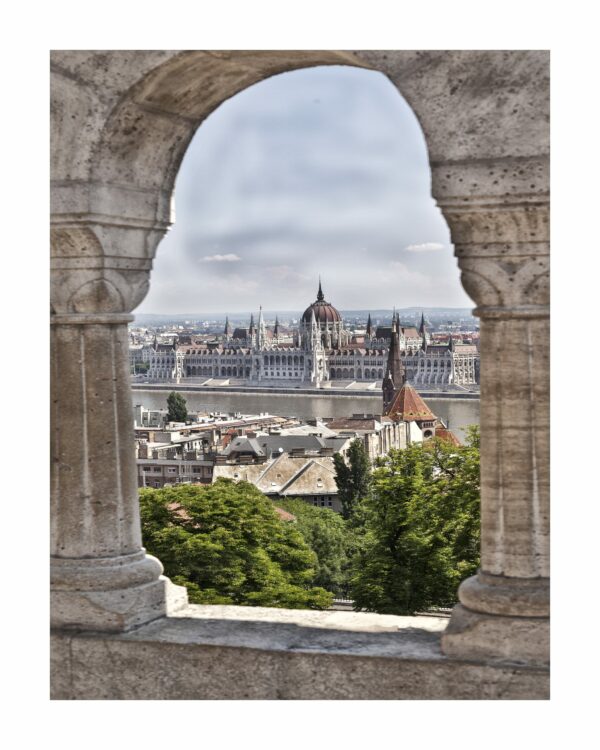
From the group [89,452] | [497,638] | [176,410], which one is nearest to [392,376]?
[176,410]

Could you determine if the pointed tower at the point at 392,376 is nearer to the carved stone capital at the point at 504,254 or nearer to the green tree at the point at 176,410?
the green tree at the point at 176,410

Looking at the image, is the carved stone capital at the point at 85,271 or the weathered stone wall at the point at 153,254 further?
the carved stone capital at the point at 85,271

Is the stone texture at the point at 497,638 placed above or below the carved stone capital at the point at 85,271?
below

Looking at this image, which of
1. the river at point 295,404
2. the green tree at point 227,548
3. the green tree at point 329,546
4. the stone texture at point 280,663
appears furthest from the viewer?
the river at point 295,404

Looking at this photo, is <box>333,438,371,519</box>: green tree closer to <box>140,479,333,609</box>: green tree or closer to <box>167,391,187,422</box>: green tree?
<box>140,479,333,609</box>: green tree

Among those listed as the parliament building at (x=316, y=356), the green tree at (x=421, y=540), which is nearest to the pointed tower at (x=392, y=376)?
the parliament building at (x=316, y=356)

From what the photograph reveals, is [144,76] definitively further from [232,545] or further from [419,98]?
[232,545]
